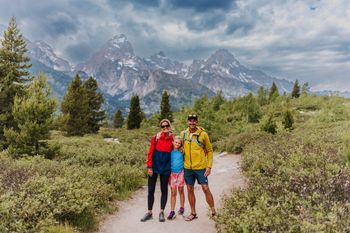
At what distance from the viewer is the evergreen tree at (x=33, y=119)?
16.2 meters

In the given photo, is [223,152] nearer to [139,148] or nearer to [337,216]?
[139,148]

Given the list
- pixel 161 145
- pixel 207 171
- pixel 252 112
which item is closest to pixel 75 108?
pixel 252 112

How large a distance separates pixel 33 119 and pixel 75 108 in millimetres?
25476

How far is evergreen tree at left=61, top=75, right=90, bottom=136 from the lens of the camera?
134 ft

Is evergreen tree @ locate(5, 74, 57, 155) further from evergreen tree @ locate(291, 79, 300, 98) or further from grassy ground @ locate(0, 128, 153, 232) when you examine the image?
evergreen tree @ locate(291, 79, 300, 98)

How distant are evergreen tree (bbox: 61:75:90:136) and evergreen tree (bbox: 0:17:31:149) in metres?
18.1

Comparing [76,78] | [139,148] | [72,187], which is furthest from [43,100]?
[76,78]

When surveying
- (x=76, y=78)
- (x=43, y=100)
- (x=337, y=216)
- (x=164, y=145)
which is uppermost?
Answer: (x=76, y=78)

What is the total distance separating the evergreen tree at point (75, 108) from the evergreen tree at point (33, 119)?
2401cm

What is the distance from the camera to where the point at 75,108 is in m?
41.2

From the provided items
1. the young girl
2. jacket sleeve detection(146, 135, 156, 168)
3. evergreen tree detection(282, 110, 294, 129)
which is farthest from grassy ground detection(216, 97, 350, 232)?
evergreen tree detection(282, 110, 294, 129)

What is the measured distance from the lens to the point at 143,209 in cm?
950

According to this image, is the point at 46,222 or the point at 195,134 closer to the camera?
the point at 46,222

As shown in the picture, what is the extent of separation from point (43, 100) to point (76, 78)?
86.6 ft
